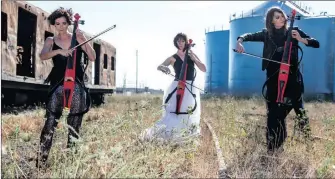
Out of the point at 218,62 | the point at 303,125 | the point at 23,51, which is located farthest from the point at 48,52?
the point at 218,62

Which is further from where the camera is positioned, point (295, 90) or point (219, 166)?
point (295, 90)

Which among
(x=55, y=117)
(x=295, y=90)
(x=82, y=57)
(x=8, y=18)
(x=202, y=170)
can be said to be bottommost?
(x=202, y=170)

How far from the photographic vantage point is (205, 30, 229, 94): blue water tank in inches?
1571

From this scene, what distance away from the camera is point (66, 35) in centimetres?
446

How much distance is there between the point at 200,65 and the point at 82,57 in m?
2.24

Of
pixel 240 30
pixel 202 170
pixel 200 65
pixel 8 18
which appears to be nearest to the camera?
pixel 202 170

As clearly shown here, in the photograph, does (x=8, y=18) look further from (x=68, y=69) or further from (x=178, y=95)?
(x=68, y=69)

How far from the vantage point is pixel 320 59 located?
30.0m

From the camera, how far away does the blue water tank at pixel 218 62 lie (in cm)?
3991

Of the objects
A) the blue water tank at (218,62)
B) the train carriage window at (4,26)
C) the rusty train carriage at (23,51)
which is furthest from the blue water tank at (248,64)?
the train carriage window at (4,26)

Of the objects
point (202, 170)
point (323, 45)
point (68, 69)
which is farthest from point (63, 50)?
point (323, 45)

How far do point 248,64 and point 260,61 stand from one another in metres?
1.35

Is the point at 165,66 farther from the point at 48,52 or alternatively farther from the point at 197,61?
the point at 48,52

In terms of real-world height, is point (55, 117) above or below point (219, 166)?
above
